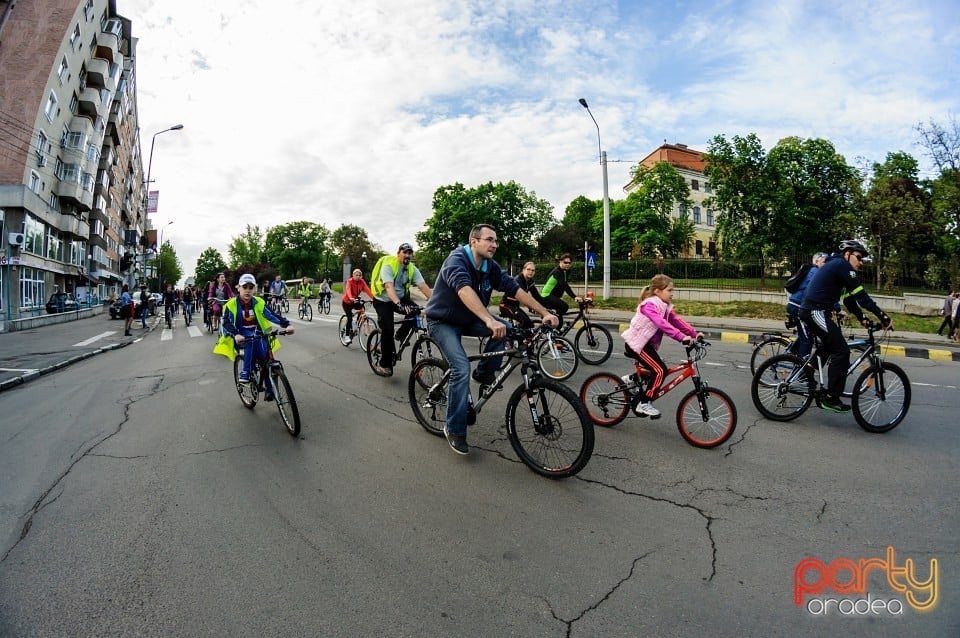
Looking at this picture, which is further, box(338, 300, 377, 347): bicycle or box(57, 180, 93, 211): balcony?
box(57, 180, 93, 211): balcony

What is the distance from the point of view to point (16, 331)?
19000 millimetres

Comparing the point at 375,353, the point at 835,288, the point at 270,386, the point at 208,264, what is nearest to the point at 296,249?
the point at 208,264

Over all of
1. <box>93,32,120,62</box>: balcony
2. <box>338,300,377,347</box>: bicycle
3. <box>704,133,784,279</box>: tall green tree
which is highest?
<box>93,32,120,62</box>: balcony

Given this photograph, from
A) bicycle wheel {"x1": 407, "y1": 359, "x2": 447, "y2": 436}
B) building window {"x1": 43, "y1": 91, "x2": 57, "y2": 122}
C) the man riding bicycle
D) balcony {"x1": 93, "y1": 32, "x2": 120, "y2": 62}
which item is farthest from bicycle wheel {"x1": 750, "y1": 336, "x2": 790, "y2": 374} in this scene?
balcony {"x1": 93, "y1": 32, "x2": 120, "y2": 62}

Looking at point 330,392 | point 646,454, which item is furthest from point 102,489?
point 646,454

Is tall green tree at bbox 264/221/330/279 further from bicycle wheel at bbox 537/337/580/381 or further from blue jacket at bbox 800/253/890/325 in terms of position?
blue jacket at bbox 800/253/890/325

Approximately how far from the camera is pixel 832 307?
546 centimetres

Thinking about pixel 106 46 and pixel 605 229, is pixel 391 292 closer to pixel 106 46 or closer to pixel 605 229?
pixel 605 229

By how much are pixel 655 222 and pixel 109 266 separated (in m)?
63.9

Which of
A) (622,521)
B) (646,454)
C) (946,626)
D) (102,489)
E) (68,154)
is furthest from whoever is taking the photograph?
(68,154)

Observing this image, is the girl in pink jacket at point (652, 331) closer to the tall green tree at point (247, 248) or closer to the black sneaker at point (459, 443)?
the black sneaker at point (459, 443)

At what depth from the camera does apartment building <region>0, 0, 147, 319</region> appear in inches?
1190

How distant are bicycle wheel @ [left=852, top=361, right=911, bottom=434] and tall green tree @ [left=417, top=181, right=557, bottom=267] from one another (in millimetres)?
52591

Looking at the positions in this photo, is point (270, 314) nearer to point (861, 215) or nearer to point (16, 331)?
point (16, 331)
